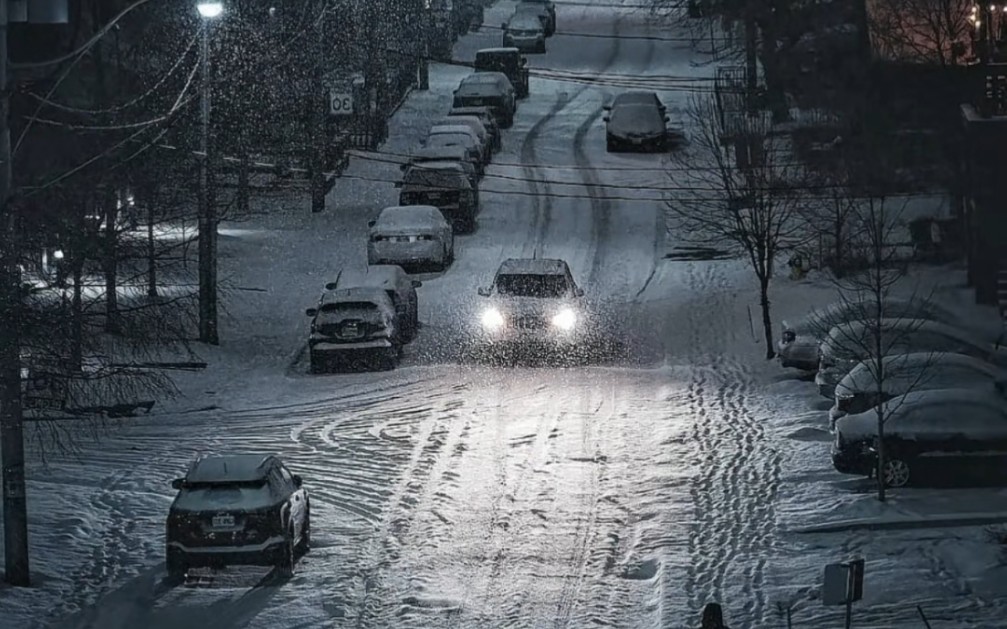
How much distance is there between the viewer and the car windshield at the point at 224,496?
18391mm

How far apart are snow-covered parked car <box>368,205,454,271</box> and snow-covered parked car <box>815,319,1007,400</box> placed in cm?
1170

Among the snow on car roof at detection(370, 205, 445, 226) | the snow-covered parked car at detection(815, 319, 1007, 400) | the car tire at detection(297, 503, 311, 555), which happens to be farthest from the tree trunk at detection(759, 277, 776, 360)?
the car tire at detection(297, 503, 311, 555)

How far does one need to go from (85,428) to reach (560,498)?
8207 mm

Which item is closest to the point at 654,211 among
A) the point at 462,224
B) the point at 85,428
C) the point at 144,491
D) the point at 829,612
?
the point at 462,224

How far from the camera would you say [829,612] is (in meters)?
17.7

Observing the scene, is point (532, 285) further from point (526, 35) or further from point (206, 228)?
point (526, 35)

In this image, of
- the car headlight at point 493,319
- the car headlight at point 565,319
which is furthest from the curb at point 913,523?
the car headlight at point 493,319

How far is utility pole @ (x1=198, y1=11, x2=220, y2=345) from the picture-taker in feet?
105

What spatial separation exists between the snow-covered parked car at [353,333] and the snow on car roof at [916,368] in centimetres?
846

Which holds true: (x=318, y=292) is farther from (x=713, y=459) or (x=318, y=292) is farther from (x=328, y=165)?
(x=713, y=459)

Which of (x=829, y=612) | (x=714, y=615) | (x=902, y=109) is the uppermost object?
(x=902, y=109)

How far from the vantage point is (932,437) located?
71.6 ft

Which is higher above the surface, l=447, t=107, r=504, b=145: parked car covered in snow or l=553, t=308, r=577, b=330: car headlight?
l=447, t=107, r=504, b=145: parked car covered in snow

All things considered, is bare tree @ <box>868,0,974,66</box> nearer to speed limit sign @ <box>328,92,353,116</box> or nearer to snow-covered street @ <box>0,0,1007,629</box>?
snow-covered street @ <box>0,0,1007,629</box>
